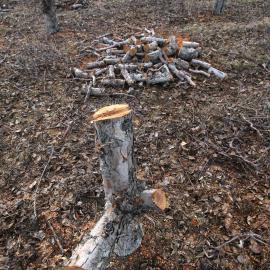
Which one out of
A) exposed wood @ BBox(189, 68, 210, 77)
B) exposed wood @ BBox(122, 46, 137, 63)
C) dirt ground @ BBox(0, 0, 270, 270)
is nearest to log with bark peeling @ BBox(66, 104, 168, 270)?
dirt ground @ BBox(0, 0, 270, 270)

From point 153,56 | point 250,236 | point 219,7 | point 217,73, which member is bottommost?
point 250,236

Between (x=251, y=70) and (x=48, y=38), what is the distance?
228 inches

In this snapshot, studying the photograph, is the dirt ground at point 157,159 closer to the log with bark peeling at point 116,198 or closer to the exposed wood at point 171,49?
the log with bark peeling at point 116,198

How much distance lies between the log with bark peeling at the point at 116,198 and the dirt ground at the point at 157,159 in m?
0.60

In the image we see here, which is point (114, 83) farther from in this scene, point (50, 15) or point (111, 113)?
point (50, 15)

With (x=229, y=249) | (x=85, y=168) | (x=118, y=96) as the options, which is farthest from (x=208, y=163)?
(x=118, y=96)

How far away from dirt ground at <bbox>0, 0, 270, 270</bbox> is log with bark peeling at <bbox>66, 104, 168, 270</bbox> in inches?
23.5

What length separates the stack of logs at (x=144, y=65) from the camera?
645 cm

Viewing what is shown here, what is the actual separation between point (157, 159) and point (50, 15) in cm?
663

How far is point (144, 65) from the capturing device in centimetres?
680

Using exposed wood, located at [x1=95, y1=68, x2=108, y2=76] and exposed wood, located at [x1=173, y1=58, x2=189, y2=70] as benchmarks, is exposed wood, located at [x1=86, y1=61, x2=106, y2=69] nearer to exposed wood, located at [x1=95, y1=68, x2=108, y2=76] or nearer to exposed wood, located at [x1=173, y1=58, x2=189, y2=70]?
exposed wood, located at [x1=95, y1=68, x2=108, y2=76]

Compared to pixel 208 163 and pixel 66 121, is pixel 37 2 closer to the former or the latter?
pixel 66 121

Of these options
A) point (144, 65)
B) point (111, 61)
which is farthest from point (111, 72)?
point (144, 65)

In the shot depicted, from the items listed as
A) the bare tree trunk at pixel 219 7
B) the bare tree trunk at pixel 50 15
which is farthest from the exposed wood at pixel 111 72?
the bare tree trunk at pixel 219 7
